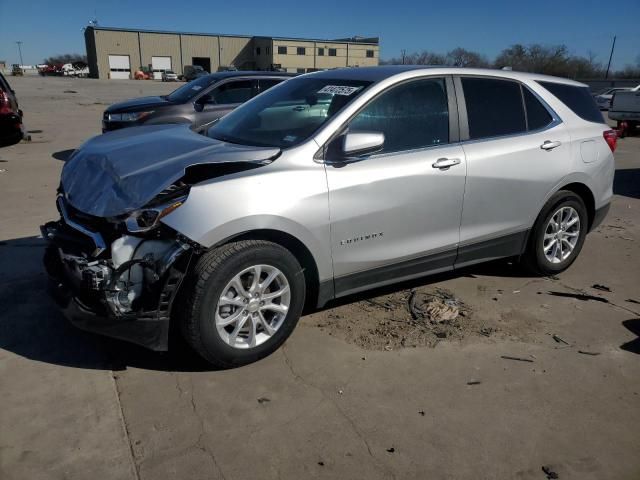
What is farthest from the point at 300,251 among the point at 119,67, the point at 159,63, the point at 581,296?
the point at 159,63

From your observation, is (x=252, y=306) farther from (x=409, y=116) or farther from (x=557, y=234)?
(x=557, y=234)

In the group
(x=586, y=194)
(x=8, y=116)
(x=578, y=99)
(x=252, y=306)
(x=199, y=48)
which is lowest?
(x=252, y=306)

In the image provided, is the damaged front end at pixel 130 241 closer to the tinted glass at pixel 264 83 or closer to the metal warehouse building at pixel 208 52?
the tinted glass at pixel 264 83

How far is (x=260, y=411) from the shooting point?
292 cm

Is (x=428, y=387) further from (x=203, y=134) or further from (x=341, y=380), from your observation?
(x=203, y=134)

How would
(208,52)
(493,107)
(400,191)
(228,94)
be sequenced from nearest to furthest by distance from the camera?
(400,191) → (493,107) → (228,94) → (208,52)

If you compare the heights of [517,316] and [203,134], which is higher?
[203,134]

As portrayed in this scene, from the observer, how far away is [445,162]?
12.7 ft

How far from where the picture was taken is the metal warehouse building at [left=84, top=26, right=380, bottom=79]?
78000 millimetres

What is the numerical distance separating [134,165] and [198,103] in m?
6.28

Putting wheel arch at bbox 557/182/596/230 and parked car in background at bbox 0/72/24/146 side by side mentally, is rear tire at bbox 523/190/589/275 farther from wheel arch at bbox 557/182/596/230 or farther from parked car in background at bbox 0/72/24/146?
parked car in background at bbox 0/72/24/146

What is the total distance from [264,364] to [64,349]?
1343 millimetres

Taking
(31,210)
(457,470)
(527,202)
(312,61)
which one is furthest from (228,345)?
(312,61)

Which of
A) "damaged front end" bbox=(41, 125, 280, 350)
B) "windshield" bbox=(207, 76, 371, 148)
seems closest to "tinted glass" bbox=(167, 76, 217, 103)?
"windshield" bbox=(207, 76, 371, 148)
